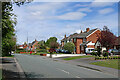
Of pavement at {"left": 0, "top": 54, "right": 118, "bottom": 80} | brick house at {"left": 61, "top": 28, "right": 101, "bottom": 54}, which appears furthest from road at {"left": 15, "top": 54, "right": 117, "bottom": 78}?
brick house at {"left": 61, "top": 28, "right": 101, "bottom": 54}

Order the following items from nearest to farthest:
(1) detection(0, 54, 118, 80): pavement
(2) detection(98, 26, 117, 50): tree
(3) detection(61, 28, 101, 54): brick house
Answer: (1) detection(0, 54, 118, 80): pavement, (2) detection(98, 26, 117, 50): tree, (3) detection(61, 28, 101, 54): brick house

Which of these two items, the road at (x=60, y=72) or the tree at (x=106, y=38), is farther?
the tree at (x=106, y=38)

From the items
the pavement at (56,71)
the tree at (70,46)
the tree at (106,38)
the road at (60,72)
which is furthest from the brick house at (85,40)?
the road at (60,72)

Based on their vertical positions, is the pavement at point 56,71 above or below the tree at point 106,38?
below

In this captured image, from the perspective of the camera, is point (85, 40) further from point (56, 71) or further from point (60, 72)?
point (60, 72)

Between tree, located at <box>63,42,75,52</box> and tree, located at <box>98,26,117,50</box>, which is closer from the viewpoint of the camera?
tree, located at <box>98,26,117,50</box>

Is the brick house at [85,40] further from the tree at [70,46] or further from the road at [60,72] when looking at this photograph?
the road at [60,72]

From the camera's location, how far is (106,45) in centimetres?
3338

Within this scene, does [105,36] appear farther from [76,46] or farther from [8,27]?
[76,46]

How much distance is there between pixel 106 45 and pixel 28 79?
23925mm

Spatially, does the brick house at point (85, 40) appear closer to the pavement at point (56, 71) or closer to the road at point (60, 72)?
the pavement at point (56, 71)

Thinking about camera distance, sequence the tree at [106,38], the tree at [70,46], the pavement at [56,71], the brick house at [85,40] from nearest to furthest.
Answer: the pavement at [56,71]
the tree at [106,38]
the brick house at [85,40]
the tree at [70,46]

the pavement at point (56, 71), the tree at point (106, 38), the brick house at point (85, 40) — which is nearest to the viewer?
the pavement at point (56, 71)

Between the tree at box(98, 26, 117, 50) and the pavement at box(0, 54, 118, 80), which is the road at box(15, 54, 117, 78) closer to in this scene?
the pavement at box(0, 54, 118, 80)
